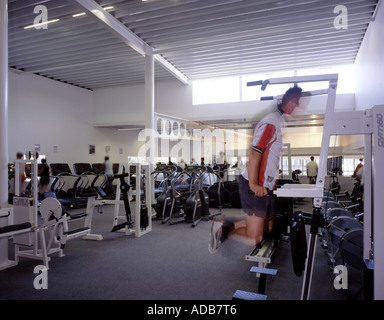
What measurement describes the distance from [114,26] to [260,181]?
5498mm

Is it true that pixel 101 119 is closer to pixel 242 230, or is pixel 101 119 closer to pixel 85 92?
pixel 85 92

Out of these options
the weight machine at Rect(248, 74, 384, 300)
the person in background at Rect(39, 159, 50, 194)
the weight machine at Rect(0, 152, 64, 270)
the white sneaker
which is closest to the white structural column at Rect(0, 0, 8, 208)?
the weight machine at Rect(0, 152, 64, 270)

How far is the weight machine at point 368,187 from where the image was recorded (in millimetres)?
1717

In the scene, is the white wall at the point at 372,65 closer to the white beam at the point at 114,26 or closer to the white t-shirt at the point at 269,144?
the white t-shirt at the point at 269,144

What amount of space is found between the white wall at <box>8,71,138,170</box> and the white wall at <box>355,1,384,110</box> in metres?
9.62

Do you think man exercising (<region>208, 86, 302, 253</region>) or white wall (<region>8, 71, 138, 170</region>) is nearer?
man exercising (<region>208, 86, 302, 253</region>)

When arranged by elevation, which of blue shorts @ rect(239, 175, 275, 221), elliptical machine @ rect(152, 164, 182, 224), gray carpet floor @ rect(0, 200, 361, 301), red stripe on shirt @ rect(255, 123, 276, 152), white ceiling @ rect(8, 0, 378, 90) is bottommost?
gray carpet floor @ rect(0, 200, 361, 301)

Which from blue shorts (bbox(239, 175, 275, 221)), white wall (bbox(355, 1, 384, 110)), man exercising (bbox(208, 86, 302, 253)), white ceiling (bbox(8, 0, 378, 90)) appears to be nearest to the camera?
man exercising (bbox(208, 86, 302, 253))

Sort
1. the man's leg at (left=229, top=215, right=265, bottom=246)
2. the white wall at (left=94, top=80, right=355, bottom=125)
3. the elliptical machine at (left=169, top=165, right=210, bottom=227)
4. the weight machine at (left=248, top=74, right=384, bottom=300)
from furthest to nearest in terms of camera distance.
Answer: the white wall at (left=94, top=80, right=355, bottom=125) < the elliptical machine at (left=169, top=165, right=210, bottom=227) < the man's leg at (left=229, top=215, right=265, bottom=246) < the weight machine at (left=248, top=74, right=384, bottom=300)

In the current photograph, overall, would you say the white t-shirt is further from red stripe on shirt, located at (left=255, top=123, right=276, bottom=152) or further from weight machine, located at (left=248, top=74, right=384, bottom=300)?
weight machine, located at (left=248, top=74, right=384, bottom=300)

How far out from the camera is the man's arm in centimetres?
260

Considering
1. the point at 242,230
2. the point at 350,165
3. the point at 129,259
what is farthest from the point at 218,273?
the point at 350,165

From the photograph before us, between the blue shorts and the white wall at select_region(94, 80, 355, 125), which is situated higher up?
the white wall at select_region(94, 80, 355, 125)
